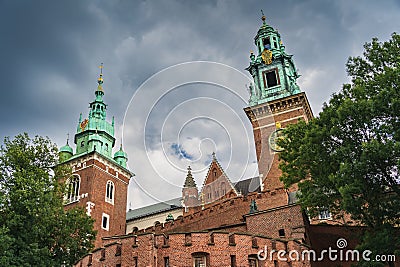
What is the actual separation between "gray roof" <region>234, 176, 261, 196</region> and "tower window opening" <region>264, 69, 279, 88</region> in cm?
1189

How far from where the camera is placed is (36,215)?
27734 mm

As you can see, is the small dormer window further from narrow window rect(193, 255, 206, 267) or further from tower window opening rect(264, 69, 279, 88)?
narrow window rect(193, 255, 206, 267)

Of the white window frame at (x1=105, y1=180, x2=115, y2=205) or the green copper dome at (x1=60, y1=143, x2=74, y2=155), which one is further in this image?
the green copper dome at (x1=60, y1=143, x2=74, y2=155)

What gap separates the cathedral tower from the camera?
52406 mm

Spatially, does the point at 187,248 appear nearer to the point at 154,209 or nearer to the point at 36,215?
the point at 36,215

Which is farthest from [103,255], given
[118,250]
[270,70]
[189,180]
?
[189,180]

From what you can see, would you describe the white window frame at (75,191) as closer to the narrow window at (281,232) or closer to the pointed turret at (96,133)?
the pointed turret at (96,133)

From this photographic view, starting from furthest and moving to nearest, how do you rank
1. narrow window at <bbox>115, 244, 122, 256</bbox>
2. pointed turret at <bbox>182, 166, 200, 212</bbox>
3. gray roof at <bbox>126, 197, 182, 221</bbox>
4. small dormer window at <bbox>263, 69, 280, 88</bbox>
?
gray roof at <bbox>126, 197, 182, 221</bbox>
pointed turret at <bbox>182, 166, 200, 212</bbox>
small dormer window at <bbox>263, 69, 280, 88</bbox>
narrow window at <bbox>115, 244, 122, 256</bbox>

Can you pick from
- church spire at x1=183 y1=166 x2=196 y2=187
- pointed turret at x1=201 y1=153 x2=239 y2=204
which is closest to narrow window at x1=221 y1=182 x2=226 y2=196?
pointed turret at x1=201 y1=153 x2=239 y2=204

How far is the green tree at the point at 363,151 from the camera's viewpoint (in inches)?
729

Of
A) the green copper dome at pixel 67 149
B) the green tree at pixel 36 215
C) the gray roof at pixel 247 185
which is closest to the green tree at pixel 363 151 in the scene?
the green tree at pixel 36 215

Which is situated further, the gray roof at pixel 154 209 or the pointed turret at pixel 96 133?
the gray roof at pixel 154 209

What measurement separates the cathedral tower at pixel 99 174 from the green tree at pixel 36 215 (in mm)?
19594

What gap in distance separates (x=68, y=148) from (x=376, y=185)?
4788cm
